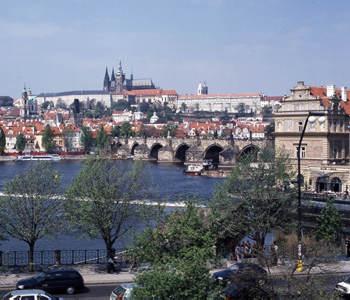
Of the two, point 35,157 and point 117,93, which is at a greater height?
point 117,93

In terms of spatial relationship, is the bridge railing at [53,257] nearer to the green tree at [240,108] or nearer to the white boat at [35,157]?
the white boat at [35,157]

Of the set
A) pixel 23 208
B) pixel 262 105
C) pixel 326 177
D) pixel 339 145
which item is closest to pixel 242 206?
pixel 23 208

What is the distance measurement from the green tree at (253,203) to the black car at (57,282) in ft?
11.8

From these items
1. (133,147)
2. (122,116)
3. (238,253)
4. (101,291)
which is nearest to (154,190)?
(238,253)

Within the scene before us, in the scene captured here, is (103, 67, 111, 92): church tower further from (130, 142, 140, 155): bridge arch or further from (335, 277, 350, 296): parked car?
(335, 277, 350, 296): parked car

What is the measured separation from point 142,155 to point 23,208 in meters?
63.5

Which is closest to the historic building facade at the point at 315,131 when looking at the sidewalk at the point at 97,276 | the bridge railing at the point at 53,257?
the bridge railing at the point at 53,257

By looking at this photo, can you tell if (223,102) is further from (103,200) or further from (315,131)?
(103,200)

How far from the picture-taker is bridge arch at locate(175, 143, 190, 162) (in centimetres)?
7588

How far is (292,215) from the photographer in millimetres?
17547

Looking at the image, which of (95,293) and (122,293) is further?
(95,293)

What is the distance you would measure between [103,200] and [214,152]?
58.1 metres

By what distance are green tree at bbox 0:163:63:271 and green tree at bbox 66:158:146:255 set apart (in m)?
0.57

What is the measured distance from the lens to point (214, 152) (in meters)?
73.1
